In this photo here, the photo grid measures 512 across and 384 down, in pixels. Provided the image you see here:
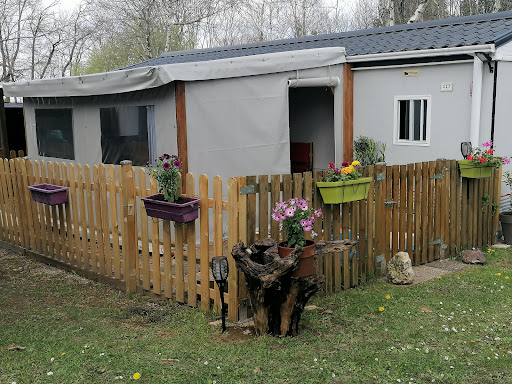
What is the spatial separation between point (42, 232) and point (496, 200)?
6.45 metres

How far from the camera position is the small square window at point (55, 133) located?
1001 centimetres

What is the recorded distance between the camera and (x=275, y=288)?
4.53 meters

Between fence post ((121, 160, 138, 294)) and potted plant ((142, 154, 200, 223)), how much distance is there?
0.48 metres

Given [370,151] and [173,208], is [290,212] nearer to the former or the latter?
[173,208]

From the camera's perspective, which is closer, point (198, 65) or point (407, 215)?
point (407, 215)

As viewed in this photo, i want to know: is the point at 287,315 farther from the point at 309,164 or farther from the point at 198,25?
the point at 198,25

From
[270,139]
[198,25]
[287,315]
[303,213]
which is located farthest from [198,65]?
[198,25]

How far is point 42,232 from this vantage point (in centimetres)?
768

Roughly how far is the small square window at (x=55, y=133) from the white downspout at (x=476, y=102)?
21.8 feet

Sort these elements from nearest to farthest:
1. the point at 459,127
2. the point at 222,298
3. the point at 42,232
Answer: the point at 222,298 < the point at 42,232 < the point at 459,127

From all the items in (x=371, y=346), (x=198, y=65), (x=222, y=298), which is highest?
(x=198, y=65)

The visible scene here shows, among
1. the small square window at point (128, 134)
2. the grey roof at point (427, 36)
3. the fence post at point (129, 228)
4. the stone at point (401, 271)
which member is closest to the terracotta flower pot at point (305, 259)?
the stone at point (401, 271)

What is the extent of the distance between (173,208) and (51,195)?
2366mm

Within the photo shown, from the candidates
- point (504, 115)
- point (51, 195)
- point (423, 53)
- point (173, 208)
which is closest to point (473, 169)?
point (504, 115)
